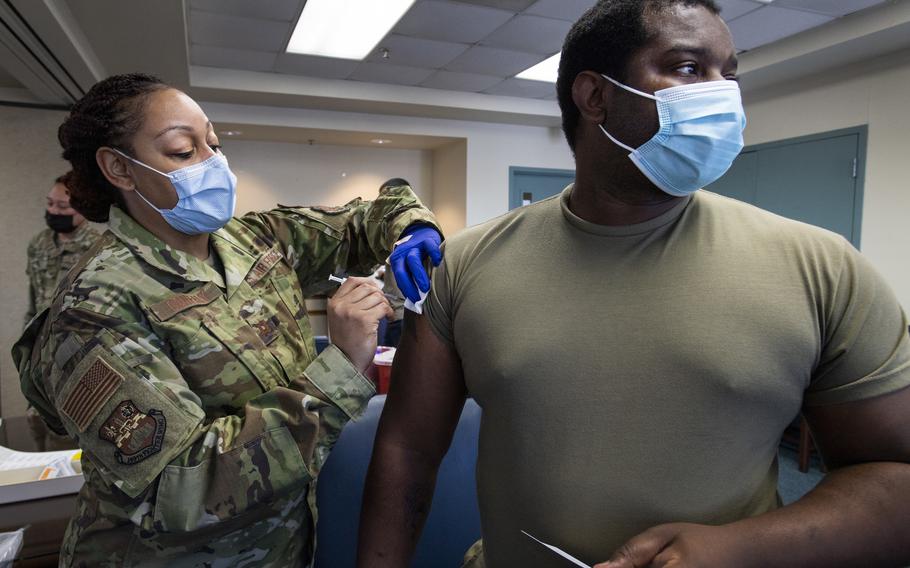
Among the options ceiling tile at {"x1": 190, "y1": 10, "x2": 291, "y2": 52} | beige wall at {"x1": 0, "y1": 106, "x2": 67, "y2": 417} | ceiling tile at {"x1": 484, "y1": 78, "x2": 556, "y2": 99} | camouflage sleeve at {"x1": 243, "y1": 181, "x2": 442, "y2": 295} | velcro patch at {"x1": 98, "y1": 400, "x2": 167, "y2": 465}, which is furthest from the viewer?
ceiling tile at {"x1": 484, "y1": 78, "x2": 556, "y2": 99}

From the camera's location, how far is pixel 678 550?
0.66 meters

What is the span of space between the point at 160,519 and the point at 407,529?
410 mm

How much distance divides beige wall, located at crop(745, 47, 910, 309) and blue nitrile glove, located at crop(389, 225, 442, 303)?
422cm

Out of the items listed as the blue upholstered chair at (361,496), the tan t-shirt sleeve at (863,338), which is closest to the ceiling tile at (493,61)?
the blue upholstered chair at (361,496)

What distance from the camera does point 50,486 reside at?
Answer: 1.50 meters

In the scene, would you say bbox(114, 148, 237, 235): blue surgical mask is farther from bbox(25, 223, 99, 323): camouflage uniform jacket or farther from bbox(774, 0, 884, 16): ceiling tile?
bbox(774, 0, 884, 16): ceiling tile

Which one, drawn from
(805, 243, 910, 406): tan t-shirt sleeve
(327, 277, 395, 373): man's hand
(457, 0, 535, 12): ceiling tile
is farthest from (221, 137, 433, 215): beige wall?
(805, 243, 910, 406): tan t-shirt sleeve

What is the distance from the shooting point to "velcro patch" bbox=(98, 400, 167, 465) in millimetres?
909

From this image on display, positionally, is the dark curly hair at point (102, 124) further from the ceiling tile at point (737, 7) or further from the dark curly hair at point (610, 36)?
the ceiling tile at point (737, 7)

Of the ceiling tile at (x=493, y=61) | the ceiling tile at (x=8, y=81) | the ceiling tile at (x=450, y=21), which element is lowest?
the ceiling tile at (x=8, y=81)

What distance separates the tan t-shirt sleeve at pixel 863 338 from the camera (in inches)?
27.4

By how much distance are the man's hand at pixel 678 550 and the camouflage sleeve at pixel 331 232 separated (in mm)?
866

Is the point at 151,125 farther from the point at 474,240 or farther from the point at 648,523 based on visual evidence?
the point at 648,523

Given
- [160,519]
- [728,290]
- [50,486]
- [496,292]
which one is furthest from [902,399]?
[50,486]
